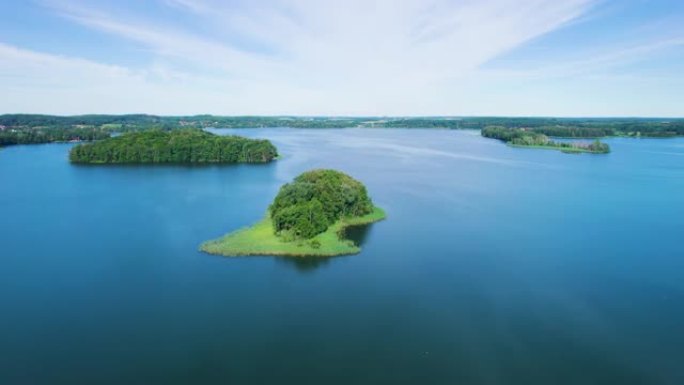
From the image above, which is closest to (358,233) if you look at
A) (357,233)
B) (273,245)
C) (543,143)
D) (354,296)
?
(357,233)

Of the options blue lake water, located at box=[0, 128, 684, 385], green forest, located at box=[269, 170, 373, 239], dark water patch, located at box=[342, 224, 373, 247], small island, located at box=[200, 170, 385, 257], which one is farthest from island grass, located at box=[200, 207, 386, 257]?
blue lake water, located at box=[0, 128, 684, 385]

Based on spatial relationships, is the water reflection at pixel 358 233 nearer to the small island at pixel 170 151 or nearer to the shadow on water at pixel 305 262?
the shadow on water at pixel 305 262

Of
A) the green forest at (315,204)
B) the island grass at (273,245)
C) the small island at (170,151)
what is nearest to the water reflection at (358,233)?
the island grass at (273,245)

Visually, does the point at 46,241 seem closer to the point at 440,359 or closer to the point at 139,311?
the point at 139,311

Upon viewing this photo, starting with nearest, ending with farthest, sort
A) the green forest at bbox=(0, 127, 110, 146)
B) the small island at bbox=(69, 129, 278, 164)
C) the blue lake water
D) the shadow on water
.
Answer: the blue lake water
the shadow on water
the small island at bbox=(69, 129, 278, 164)
the green forest at bbox=(0, 127, 110, 146)

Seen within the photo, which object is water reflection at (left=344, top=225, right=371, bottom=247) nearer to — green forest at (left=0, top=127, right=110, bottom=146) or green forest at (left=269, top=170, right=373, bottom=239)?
green forest at (left=269, top=170, right=373, bottom=239)

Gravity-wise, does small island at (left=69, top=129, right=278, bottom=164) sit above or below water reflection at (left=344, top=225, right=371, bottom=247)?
above

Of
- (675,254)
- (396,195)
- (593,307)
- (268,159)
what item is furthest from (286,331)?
(268,159)
